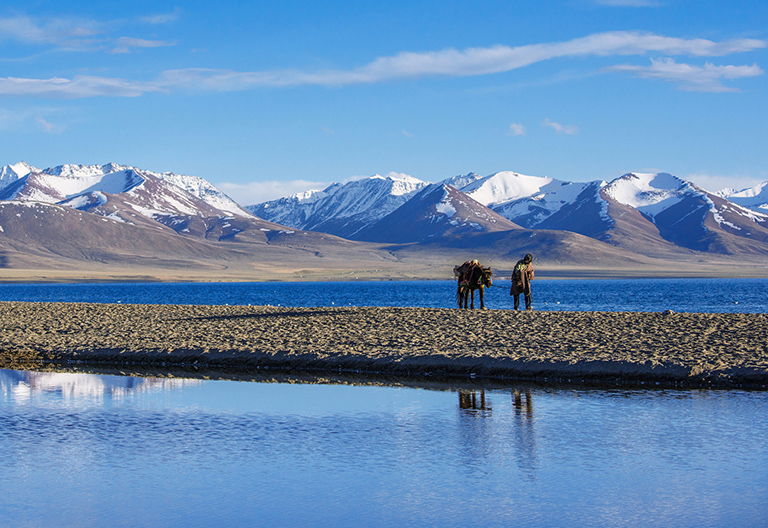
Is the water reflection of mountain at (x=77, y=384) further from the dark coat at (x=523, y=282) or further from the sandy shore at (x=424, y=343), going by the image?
the dark coat at (x=523, y=282)

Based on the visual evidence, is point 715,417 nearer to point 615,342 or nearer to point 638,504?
point 638,504

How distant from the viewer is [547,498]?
33.2ft

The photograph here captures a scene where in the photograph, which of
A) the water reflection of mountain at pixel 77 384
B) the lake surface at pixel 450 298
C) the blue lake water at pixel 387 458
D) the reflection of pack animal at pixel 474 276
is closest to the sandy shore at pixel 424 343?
the reflection of pack animal at pixel 474 276

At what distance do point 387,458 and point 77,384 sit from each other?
1019 centimetres

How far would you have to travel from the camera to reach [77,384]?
19500mm

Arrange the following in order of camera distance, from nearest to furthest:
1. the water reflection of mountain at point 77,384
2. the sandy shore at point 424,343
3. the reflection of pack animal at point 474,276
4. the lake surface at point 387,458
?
the lake surface at point 387,458, the water reflection of mountain at point 77,384, the sandy shore at point 424,343, the reflection of pack animal at point 474,276

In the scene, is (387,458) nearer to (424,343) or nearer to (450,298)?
(424,343)

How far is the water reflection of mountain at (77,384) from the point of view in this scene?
1806 cm

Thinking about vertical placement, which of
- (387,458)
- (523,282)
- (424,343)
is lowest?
(387,458)

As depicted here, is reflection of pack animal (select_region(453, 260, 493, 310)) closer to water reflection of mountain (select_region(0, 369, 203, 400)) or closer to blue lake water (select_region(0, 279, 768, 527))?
blue lake water (select_region(0, 279, 768, 527))

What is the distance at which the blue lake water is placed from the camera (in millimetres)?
9672

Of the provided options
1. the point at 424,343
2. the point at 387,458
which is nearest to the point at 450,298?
the point at 424,343

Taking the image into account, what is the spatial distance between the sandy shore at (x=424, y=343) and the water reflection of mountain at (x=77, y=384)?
2.38 metres

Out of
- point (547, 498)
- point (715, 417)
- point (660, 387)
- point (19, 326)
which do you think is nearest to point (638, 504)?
point (547, 498)
